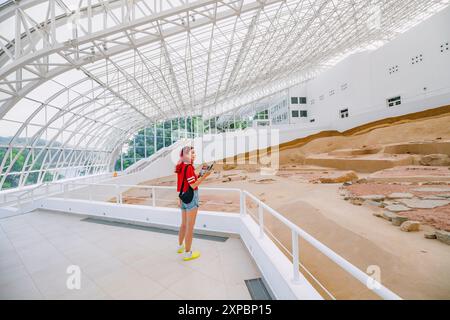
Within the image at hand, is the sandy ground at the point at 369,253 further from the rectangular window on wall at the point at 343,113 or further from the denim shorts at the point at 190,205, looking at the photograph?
the rectangular window on wall at the point at 343,113

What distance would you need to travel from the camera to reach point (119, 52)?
10.8 meters

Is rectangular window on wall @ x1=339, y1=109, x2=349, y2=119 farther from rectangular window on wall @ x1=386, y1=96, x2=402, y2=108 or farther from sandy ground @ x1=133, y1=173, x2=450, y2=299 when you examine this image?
sandy ground @ x1=133, y1=173, x2=450, y2=299

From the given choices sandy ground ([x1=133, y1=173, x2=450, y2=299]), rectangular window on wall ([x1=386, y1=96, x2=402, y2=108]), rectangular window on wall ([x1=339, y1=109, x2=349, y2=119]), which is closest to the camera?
sandy ground ([x1=133, y1=173, x2=450, y2=299])

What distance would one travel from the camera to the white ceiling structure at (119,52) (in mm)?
8109

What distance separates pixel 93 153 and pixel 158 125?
33.0ft

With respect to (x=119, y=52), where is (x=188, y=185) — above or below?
below

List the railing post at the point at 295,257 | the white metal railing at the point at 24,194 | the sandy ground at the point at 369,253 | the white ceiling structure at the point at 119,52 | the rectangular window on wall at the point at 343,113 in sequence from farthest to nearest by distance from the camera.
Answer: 1. the rectangular window on wall at the point at 343,113
2. the white metal railing at the point at 24,194
3. the white ceiling structure at the point at 119,52
4. the sandy ground at the point at 369,253
5. the railing post at the point at 295,257

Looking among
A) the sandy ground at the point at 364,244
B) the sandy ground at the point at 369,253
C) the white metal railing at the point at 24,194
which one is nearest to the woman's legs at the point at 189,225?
the sandy ground at the point at 364,244

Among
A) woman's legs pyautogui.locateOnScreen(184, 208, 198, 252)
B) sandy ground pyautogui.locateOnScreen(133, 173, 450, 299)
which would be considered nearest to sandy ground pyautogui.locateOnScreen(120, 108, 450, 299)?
sandy ground pyautogui.locateOnScreen(133, 173, 450, 299)

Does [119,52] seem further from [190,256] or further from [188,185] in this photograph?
[190,256]

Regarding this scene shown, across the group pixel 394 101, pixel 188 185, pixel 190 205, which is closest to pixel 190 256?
pixel 190 205

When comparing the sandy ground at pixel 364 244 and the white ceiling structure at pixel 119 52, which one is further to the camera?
the white ceiling structure at pixel 119 52

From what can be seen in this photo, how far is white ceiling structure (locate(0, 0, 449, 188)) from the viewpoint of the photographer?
319 inches
